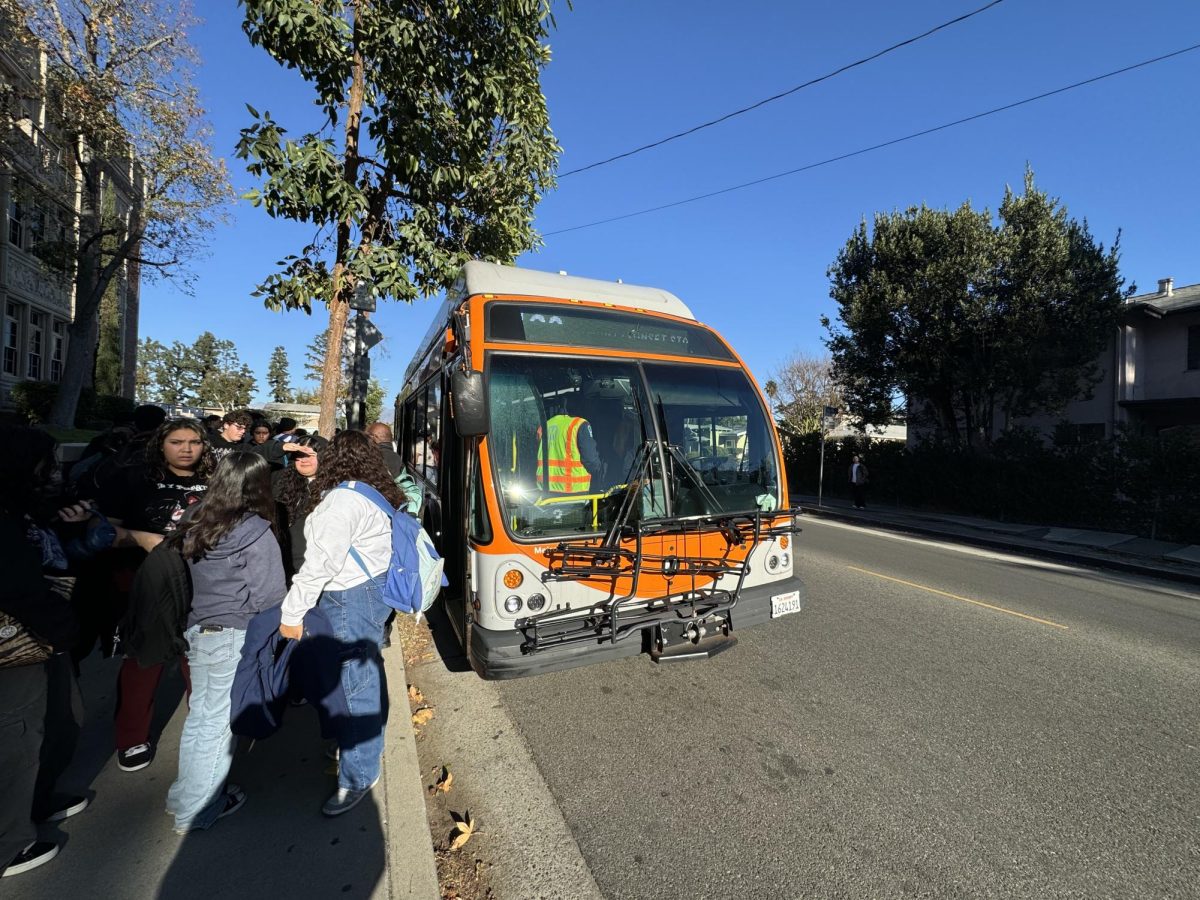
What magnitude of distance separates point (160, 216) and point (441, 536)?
61.0ft

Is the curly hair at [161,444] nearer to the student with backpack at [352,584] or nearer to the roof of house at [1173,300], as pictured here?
the student with backpack at [352,584]

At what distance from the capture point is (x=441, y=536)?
4.64m

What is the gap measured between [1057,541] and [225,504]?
50.3 ft

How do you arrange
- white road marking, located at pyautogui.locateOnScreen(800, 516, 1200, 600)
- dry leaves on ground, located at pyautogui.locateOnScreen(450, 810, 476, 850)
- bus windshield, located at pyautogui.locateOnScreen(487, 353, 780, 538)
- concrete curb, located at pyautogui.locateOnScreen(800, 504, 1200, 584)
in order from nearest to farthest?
dry leaves on ground, located at pyautogui.locateOnScreen(450, 810, 476, 850) → bus windshield, located at pyautogui.locateOnScreen(487, 353, 780, 538) → white road marking, located at pyautogui.locateOnScreen(800, 516, 1200, 600) → concrete curb, located at pyautogui.locateOnScreen(800, 504, 1200, 584)

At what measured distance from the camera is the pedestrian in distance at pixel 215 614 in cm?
255

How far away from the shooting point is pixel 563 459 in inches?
144

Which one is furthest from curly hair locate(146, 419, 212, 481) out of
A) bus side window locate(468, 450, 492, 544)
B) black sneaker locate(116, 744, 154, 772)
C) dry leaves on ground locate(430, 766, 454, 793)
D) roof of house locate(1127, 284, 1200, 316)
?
roof of house locate(1127, 284, 1200, 316)

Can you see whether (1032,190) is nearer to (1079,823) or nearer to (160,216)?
(1079,823)

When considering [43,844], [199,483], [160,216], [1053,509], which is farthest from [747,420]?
[160,216]

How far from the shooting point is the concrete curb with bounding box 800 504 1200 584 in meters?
9.40

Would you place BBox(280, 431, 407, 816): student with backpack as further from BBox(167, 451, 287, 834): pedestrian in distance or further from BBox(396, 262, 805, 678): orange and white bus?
BBox(396, 262, 805, 678): orange and white bus

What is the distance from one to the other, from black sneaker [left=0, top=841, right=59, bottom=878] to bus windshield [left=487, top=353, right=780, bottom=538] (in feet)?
7.76

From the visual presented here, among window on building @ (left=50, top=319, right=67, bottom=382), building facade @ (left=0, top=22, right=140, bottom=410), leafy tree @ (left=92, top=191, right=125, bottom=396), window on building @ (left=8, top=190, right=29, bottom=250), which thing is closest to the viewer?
building facade @ (left=0, top=22, right=140, bottom=410)

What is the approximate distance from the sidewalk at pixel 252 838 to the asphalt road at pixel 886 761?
0.67m
